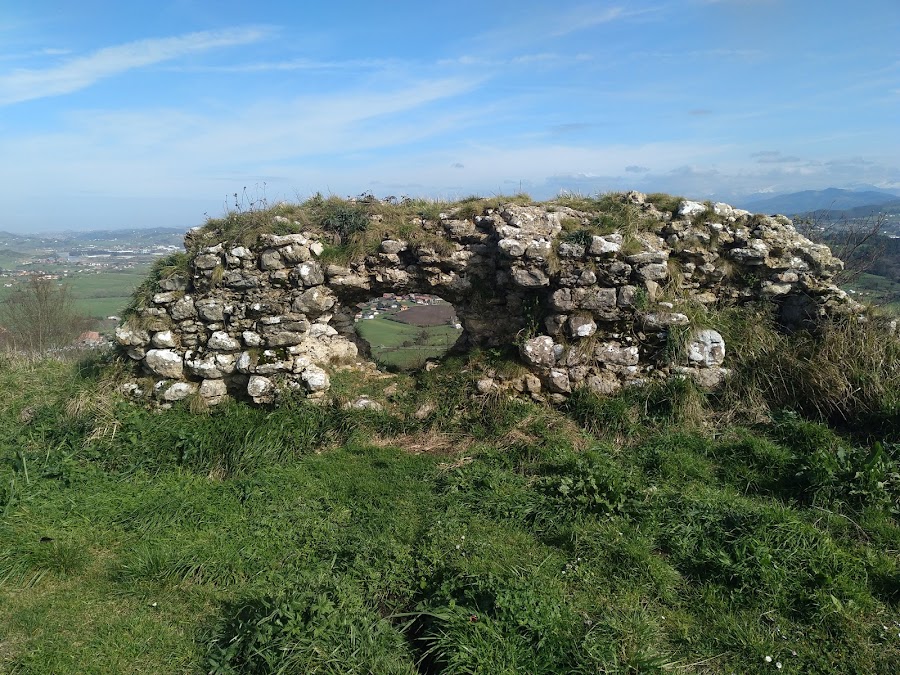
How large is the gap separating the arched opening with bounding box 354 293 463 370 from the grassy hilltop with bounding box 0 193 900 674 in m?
1.50

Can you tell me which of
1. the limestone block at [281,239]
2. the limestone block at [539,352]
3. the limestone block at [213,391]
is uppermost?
the limestone block at [281,239]

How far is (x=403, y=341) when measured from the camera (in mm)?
13625

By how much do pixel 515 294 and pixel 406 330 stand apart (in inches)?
304

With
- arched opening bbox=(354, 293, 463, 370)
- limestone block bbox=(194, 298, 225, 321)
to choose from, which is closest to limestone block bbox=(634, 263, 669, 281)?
arched opening bbox=(354, 293, 463, 370)

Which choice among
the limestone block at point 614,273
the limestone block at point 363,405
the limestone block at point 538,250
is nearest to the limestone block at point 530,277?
the limestone block at point 538,250

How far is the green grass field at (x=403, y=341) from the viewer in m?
9.70

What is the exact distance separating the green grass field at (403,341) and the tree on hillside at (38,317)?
1154cm

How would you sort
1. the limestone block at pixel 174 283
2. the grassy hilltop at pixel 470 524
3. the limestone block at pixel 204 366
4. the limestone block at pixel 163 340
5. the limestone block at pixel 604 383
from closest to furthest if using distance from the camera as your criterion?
1. the grassy hilltop at pixel 470 524
2. the limestone block at pixel 604 383
3. the limestone block at pixel 204 366
4. the limestone block at pixel 163 340
5. the limestone block at pixel 174 283

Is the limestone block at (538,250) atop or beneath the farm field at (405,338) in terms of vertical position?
atop

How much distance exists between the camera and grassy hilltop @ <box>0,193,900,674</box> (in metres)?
3.77

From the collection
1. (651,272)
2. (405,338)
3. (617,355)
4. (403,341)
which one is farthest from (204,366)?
(405,338)

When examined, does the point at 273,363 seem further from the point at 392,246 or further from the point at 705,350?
the point at 705,350

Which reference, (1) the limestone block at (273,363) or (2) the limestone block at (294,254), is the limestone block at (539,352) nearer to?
(1) the limestone block at (273,363)

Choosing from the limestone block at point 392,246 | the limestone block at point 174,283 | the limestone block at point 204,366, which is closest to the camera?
the limestone block at point 204,366
